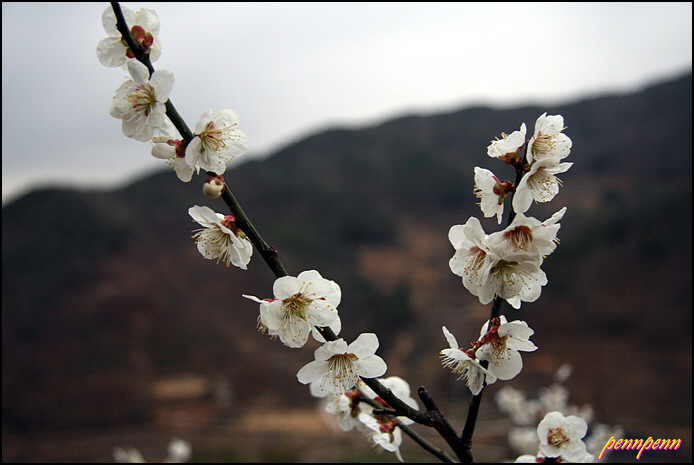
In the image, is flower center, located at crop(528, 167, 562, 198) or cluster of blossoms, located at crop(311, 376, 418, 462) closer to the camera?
flower center, located at crop(528, 167, 562, 198)

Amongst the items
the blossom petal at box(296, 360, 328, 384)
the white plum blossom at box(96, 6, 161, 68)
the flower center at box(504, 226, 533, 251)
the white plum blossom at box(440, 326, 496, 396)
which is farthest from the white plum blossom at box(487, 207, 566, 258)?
the white plum blossom at box(96, 6, 161, 68)

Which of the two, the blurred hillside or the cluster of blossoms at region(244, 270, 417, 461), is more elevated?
the blurred hillside

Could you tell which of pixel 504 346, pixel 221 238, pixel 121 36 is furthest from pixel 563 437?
pixel 121 36

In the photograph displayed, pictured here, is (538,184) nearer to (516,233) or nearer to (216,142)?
(516,233)

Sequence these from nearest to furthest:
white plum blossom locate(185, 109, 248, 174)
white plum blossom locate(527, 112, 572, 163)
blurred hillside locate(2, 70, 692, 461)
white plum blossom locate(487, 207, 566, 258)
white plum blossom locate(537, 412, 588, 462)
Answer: white plum blossom locate(487, 207, 566, 258), white plum blossom locate(185, 109, 248, 174), white plum blossom locate(527, 112, 572, 163), white plum blossom locate(537, 412, 588, 462), blurred hillside locate(2, 70, 692, 461)

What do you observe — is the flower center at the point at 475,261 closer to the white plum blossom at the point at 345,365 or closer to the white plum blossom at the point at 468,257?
the white plum blossom at the point at 468,257

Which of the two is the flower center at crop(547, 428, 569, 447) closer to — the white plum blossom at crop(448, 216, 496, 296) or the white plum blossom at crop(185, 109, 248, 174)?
the white plum blossom at crop(448, 216, 496, 296)

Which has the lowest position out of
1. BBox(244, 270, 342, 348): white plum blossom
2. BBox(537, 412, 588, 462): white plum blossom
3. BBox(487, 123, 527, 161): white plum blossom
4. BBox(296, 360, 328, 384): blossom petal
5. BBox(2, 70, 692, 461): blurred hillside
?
BBox(537, 412, 588, 462): white plum blossom
